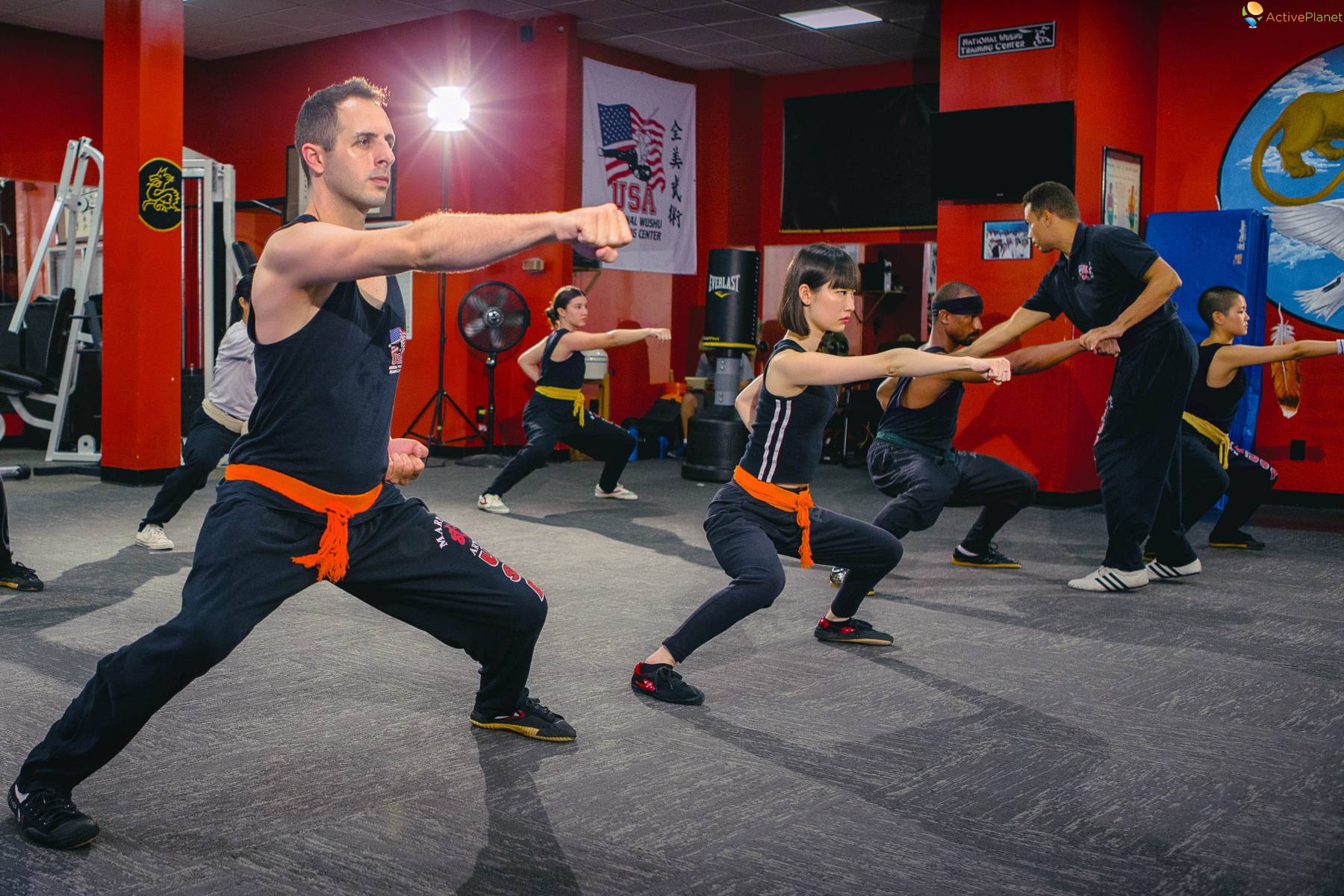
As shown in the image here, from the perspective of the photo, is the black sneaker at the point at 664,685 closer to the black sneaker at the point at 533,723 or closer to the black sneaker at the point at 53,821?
the black sneaker at the point at 533,723

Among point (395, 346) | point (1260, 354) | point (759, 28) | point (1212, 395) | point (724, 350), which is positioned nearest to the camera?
point (395, 346)

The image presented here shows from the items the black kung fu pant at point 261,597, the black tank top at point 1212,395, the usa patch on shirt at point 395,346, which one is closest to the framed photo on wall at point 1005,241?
the black tank top at point 1212,395

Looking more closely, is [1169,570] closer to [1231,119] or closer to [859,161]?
[1231,119]

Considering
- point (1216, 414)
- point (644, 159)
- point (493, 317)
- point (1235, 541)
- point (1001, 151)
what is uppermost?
point (644, 159)

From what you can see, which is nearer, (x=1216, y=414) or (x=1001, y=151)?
(x=1216, y=414)

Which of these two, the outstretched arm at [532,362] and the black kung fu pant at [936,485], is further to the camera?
the outstretched arm at [532,362]

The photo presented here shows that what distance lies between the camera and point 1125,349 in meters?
4.96

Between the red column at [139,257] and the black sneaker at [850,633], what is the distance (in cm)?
566

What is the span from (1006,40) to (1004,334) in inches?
152

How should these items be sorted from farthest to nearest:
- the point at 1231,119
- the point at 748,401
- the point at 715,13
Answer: the point at 715,13 < the point at 1231,119 < the point at 748,401

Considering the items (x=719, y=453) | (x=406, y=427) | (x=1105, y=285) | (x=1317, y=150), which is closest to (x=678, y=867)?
(x=1105, y=285)

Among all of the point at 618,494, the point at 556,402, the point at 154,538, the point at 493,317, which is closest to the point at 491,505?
the point at 556,402

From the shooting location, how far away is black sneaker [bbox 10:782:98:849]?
225cm

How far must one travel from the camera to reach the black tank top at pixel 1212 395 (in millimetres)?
5816
